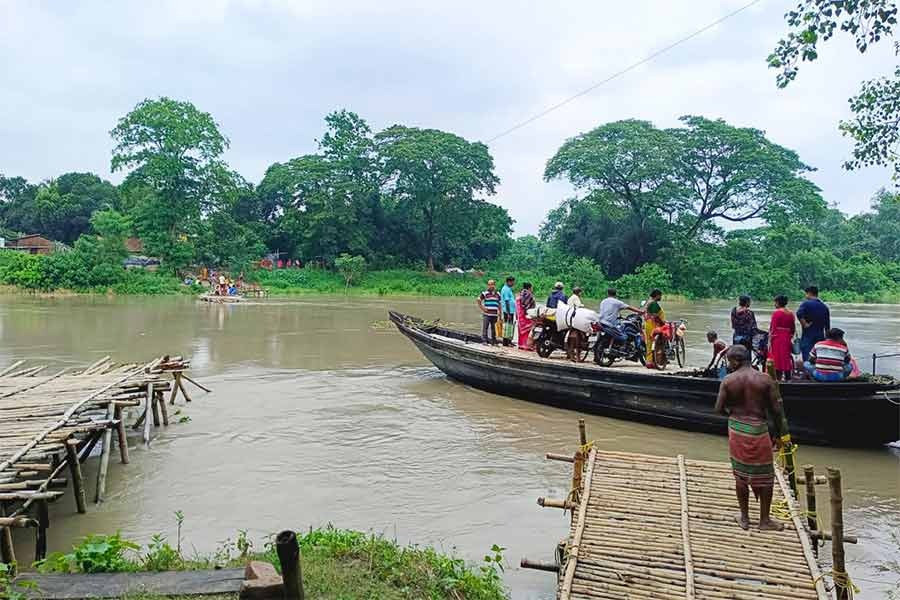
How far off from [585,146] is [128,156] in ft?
101

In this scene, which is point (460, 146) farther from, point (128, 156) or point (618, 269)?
point (128, 156)

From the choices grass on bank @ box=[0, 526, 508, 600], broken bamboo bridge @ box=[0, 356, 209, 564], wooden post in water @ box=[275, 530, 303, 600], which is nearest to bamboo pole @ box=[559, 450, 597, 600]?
grass on bank @ box=[0, 526, 508, 600]

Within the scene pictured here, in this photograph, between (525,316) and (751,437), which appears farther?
(525,316)

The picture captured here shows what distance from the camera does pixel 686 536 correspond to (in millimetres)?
4582

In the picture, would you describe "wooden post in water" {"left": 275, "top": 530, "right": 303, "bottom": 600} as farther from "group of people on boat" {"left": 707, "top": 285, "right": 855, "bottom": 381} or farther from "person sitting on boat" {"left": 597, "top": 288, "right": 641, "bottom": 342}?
"person sitting on boat" {"left": 597, "top": 288, "right": 641, "bottom": 342}

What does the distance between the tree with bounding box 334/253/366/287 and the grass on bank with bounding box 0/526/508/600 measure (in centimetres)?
4102

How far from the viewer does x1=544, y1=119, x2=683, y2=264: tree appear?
1708 inches

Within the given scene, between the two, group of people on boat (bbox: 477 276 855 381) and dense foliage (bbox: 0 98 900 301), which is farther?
dense foliage (bbox: 0 98 900 301)

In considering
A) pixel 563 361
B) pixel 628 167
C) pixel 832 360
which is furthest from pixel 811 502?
pixel 628 167

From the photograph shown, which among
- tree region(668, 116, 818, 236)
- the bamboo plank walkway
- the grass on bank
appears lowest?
the grass on bank

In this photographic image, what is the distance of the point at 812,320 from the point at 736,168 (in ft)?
127

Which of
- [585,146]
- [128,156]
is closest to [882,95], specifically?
[585,146]

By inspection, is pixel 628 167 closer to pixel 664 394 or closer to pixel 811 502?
pixel 664 394

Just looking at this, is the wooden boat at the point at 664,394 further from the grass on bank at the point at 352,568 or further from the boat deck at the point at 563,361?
the grass on bank at the point at 352,568
